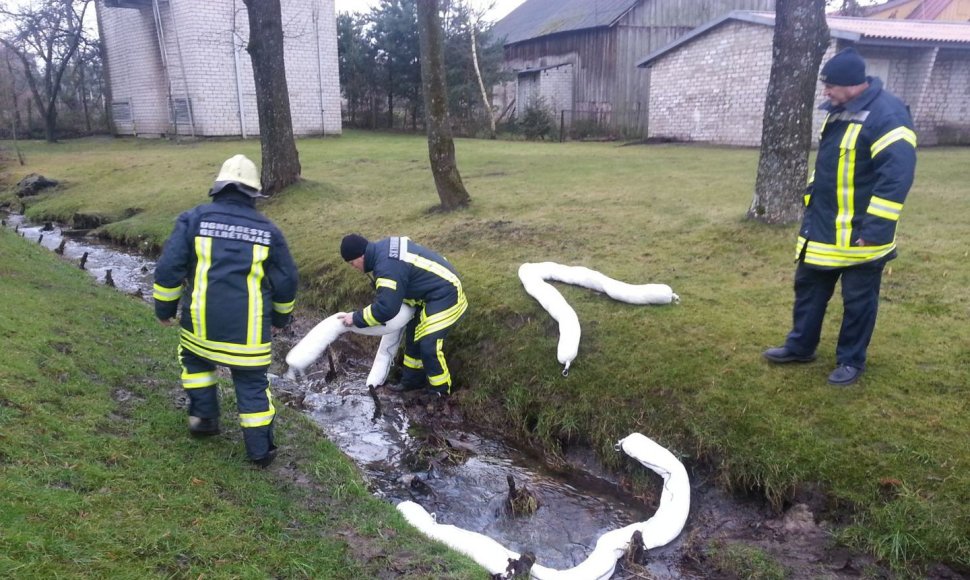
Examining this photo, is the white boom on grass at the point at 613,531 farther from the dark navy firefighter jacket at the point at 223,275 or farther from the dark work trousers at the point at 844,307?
the dark navy firefighter jacket at the point at 223,275

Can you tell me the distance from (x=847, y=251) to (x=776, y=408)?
47.4 inches

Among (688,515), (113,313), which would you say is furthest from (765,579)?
(113,313)

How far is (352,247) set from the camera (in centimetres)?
552

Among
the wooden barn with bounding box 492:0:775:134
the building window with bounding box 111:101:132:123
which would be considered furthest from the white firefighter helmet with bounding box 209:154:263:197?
the building window with bounding box 111:101:132:123

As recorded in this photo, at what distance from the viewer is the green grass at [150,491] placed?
9.79 feet

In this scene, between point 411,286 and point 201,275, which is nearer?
point 201,275

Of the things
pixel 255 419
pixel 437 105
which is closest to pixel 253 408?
pixel 255 419

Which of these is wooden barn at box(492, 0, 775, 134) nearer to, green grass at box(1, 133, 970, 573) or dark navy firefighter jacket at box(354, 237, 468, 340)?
green grass at box(1, 133, 970, 573)

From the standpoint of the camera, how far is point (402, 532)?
3.83 meters

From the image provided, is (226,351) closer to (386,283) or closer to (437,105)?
(386,283)

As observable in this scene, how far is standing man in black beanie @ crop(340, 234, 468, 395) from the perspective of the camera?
220 inches

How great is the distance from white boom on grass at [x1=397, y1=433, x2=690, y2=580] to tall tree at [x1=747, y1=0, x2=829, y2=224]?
4710 millimetres

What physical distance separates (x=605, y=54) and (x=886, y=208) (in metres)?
29.0

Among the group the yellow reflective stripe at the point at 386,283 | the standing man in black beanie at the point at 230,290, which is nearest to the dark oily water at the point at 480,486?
the standing man in black beanie at the point at 230,290
